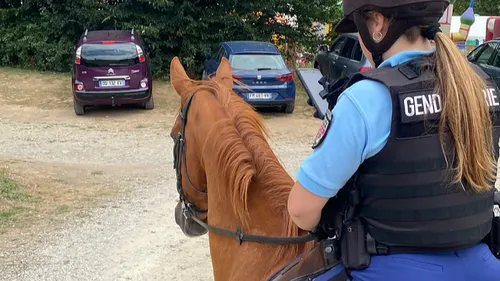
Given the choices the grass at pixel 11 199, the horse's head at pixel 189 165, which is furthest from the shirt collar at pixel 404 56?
the grass at pixel 11 199

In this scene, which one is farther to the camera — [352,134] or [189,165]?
[189,165]

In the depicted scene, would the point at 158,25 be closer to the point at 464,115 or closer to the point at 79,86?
the point at 79,86

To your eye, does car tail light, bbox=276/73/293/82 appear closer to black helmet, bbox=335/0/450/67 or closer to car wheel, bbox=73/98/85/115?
car wheel, bbox=73/98/85/115

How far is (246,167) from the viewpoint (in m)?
2.36

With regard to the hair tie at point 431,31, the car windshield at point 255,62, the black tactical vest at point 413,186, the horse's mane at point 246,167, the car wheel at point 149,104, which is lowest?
the car wheel at point 149,104

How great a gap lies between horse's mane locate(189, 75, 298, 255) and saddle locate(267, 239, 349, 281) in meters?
0.13

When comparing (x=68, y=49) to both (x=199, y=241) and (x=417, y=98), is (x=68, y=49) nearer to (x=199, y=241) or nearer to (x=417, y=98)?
(x=199, y=241)

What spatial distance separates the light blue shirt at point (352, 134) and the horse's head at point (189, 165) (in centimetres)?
112

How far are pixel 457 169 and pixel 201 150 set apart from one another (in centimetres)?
135

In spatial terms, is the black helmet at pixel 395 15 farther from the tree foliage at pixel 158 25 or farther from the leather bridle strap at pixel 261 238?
the tree foliage at pixel 158 25

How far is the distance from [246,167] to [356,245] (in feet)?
2.33

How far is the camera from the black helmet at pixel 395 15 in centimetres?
172

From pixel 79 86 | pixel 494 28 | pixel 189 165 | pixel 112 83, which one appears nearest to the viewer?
pixel 189 165

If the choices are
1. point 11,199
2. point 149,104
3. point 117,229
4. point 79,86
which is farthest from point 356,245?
point 149,104
